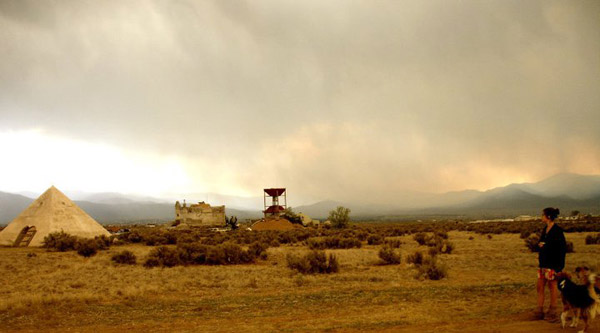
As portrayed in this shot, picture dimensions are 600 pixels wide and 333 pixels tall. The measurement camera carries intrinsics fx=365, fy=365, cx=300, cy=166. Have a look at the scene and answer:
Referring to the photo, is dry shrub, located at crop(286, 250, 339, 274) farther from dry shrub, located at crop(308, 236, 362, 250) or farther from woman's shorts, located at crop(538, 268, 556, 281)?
dry shrub, located at crop(308, 236, 362, 250)

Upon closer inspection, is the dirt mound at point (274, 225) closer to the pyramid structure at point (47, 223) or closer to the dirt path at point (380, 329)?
the pyramid structure at point (47, 223)

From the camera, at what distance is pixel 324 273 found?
595 inches

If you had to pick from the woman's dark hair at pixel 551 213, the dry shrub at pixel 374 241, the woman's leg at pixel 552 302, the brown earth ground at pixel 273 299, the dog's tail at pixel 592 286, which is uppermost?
the woman's dark hair at pixel 551 213

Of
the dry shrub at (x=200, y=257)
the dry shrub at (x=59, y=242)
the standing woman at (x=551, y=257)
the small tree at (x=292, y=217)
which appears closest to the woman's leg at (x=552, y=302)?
the standing woman at (x=551, y=257)

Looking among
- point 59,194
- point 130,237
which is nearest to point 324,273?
point 130,237

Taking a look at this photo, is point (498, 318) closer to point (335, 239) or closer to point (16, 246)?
point (335, 239)

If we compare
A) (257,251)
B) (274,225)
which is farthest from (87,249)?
(274,225)

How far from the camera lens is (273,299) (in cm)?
1070

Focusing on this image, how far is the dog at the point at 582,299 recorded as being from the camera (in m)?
6.32

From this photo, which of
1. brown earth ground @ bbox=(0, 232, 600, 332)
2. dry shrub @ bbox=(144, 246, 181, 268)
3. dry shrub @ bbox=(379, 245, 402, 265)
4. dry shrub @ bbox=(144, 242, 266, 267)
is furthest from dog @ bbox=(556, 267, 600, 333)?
dry shrub @ bbox=(144, 246, 181, 268)

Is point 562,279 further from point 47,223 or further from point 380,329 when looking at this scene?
point 47,223

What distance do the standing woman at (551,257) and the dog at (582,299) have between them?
35cm

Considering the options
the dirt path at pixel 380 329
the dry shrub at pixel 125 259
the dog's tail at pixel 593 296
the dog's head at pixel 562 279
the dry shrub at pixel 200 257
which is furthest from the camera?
the dry shrub at pixel 125 259

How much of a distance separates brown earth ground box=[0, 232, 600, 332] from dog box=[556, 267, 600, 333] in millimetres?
417
